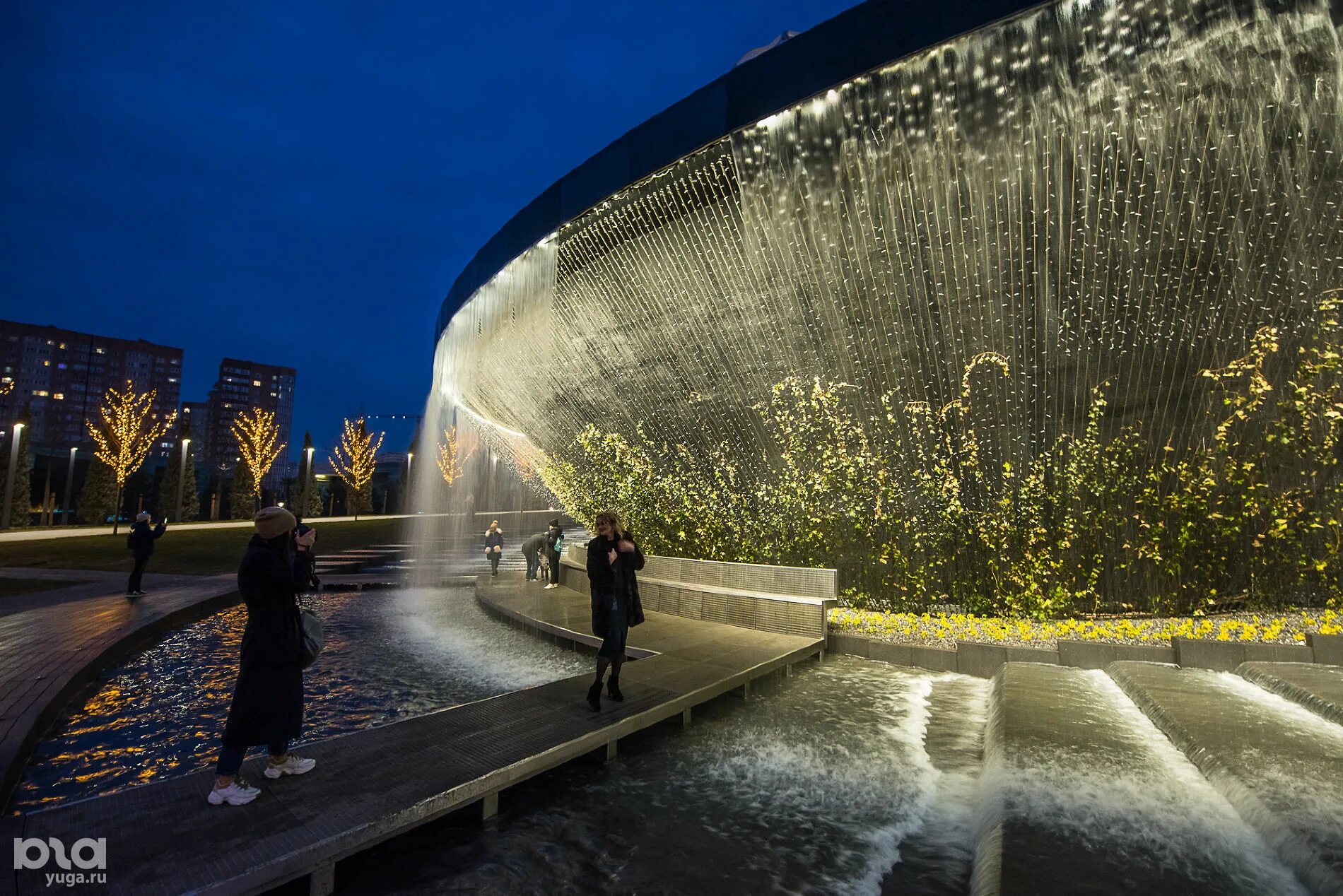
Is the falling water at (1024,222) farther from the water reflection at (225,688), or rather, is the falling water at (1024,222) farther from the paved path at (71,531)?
the paved path at (71,531)

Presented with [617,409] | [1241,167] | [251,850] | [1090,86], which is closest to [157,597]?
[617,409]

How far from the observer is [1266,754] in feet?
10.8

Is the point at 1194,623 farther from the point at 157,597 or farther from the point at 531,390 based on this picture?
the point at 157,597

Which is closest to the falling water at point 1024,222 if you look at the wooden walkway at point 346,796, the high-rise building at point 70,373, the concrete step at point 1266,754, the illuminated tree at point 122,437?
the concrete step at point 1266,754

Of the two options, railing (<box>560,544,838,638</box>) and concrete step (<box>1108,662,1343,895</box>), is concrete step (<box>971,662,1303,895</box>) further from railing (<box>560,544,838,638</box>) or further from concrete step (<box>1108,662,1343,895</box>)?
railing (<box>560,544,838,638</box>)

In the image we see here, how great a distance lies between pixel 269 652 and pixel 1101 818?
394 cm

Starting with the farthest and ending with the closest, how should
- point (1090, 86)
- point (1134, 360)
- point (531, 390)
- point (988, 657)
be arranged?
point (531, 390) → point (1134, 360) → point (988, 657) → point (1090, 86)

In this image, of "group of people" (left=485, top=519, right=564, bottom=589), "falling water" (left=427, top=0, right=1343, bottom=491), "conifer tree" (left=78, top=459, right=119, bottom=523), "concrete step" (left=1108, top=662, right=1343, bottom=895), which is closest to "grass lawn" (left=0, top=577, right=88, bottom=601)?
"group of people" (left=485, top=519, right=564, bottom=589)

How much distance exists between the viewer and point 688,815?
320 centimetres

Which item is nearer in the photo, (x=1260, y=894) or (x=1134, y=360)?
(x=1260, y=894)

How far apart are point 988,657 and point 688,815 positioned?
13.2 ft

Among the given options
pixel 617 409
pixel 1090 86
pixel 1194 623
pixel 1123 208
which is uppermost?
pixel 1090 86

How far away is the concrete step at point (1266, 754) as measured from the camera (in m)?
2.46

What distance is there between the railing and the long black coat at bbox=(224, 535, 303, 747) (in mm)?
3410
